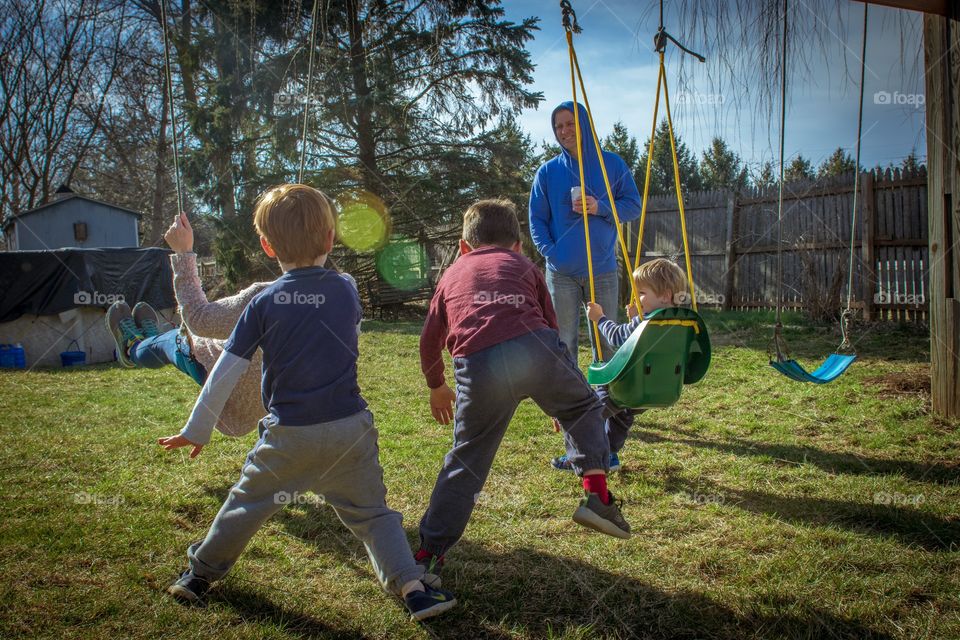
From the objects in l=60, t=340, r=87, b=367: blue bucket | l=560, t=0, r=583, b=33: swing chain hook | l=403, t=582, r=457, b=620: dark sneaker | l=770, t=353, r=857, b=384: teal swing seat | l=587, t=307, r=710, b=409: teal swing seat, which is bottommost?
l=403, t=582, r=457, b=620: dark sneaker

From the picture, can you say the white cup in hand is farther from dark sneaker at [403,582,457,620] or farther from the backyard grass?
dark sneaker at [403,582,457,620]

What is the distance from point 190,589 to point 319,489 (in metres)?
0.60

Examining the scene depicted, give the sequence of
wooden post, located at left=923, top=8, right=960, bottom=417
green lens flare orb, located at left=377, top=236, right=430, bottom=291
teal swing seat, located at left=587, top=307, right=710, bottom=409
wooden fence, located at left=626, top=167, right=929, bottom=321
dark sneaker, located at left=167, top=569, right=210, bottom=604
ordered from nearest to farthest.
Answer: dark sneaker, located at left=167, top=569, right=210, bottom=604
teal swing seat, located at left=587, top=307, right=710, bottom=409
wooden post, located at left=923, top=8, right=960, bottom=417
wooden fence, located at left=626, top=167, right=929, bottom=321
green lens flare orb, located at left=377, top=236, right=430, bottom=291

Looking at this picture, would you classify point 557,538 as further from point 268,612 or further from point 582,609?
point 268,612

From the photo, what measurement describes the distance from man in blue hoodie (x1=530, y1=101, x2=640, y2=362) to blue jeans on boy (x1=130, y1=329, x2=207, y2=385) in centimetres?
217

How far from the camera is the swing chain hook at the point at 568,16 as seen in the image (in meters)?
2.89

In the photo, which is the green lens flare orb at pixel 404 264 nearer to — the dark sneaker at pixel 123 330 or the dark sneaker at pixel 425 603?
the dark sneaker at pixel 123 330

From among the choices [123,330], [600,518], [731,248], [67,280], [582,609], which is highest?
[731,248]

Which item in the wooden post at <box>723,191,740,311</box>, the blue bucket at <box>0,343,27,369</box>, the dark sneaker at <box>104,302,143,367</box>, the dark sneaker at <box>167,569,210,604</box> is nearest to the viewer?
the dark sneaker at <box>167,569,210,604</box>

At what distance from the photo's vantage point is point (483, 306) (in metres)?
2.46

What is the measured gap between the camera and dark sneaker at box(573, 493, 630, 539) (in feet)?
7.72

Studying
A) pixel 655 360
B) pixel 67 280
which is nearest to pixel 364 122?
pixel 67 280

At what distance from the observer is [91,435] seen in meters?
4.69

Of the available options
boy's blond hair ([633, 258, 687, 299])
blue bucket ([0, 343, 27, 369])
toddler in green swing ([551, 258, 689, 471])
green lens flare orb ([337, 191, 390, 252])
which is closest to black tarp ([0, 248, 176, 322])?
blue bucket ([0, 343, 27, 369])
